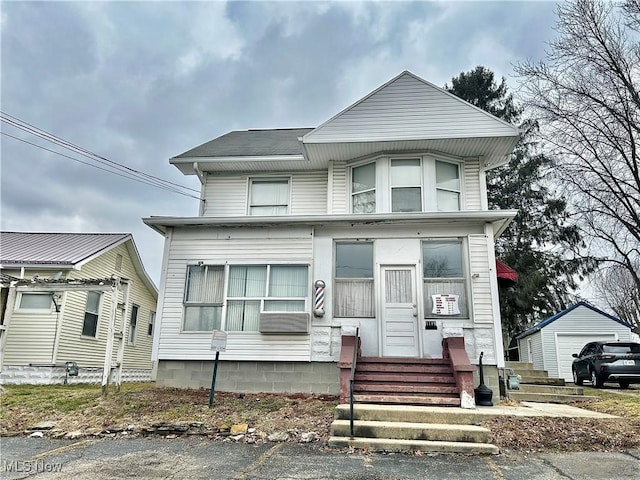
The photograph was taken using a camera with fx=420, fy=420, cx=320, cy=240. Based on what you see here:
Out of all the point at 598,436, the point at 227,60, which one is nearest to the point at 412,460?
the point at 598,436

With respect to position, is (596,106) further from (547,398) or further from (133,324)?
(133,324)

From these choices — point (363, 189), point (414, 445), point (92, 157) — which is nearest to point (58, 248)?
point (92, 157)

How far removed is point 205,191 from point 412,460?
860 cm

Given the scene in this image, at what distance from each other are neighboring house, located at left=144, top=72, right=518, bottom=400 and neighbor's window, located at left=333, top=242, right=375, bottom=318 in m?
0.03

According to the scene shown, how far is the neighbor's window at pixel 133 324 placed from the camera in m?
17.2

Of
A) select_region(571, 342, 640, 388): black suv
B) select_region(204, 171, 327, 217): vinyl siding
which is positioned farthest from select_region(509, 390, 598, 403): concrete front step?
select_region(204, 171, 327, 217): vinyl siding

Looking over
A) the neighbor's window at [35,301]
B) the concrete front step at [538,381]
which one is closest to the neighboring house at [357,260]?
the concrete front step at [538,381]

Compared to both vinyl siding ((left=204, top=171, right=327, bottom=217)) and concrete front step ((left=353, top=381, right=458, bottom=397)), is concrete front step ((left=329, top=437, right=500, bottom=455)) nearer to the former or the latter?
concrete front step ((left=353, top=381, right=458, bottom=397))

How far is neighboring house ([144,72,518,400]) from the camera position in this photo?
28.2 ft

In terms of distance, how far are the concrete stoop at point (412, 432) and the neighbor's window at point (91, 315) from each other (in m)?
11.3

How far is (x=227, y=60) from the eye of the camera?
1827cm

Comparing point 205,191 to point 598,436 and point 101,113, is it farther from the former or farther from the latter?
point 101,113

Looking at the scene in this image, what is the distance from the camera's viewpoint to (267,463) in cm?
454

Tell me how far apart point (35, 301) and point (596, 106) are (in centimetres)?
1949
